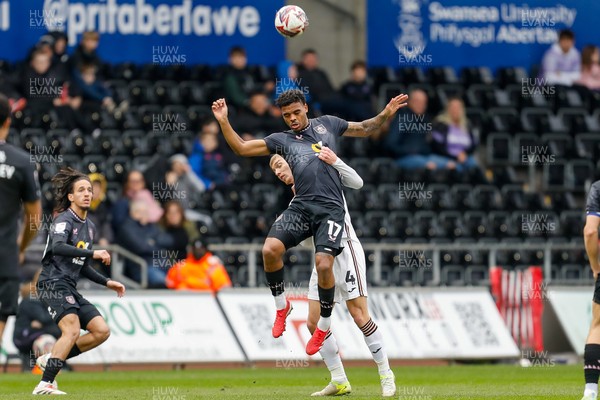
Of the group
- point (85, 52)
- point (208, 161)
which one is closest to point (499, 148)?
point (208, 161)

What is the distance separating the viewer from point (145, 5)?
2739cm

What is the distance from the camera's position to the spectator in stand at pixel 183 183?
2230 centimetres

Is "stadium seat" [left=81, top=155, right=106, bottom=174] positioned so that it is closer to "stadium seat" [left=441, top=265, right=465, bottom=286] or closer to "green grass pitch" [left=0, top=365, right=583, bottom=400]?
"green grass pitch" [left=0, top=365, right=583, bottom=400]

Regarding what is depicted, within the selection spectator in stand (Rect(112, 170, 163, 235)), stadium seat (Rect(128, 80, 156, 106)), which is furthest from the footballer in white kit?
Result: stadium seat (Rect(128, 80, 156, 106))

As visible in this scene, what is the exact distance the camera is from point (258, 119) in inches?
963

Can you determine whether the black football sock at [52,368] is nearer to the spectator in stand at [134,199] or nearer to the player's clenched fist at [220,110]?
the player's clenched fist at [220,110]

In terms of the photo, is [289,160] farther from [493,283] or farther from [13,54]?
[13,54]

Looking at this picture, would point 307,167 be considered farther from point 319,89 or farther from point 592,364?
point 319,89

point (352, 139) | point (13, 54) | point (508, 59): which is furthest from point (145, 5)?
point (508, 59)

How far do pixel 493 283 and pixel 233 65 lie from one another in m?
7.23

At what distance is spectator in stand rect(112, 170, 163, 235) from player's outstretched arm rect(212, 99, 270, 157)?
27.9 feet

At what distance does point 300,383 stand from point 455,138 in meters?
10.2

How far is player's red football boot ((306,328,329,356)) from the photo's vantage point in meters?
13.0

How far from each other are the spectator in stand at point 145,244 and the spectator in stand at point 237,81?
441cm
